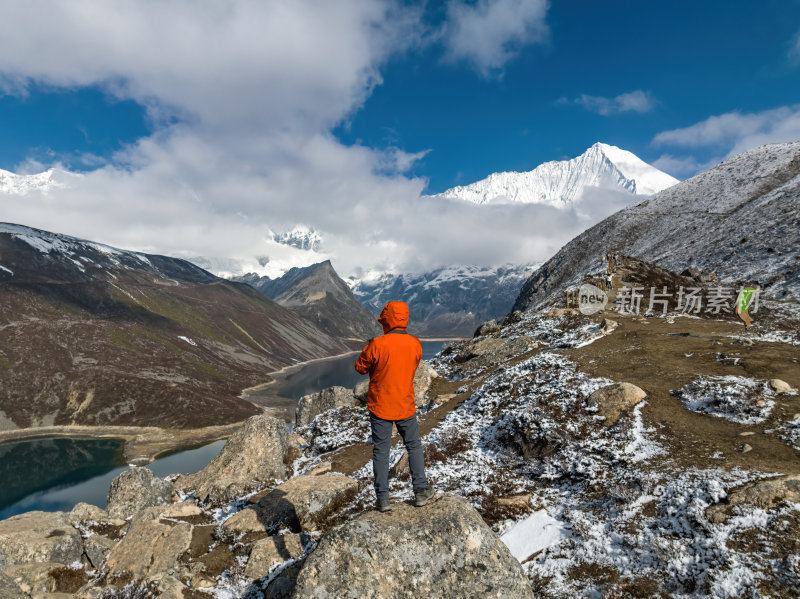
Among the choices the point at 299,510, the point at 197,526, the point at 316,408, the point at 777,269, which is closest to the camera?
the point at 299,510

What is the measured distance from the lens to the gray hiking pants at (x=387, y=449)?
9.09 metres

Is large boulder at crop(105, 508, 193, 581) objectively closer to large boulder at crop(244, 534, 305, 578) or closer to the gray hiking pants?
large boulder at crop(244, 534, 305, 578)

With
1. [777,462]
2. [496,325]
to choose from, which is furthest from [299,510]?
[496,325]

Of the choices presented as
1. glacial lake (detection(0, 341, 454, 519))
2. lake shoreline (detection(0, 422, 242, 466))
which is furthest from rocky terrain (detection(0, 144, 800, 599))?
lake shoreline (detection(0, 422, 242, 466))

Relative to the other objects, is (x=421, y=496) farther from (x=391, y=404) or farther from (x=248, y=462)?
(x=248, y=462)

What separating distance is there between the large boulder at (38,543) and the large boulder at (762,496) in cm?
2086

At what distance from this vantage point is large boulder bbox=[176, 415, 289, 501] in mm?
19078

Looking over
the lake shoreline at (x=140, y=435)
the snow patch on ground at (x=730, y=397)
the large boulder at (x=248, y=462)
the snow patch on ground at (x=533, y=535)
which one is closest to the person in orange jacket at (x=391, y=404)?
the snow patch on ground at (x=533, y=535)

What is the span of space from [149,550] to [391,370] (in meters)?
10.1

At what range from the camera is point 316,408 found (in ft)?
114

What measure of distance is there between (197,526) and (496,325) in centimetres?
3645

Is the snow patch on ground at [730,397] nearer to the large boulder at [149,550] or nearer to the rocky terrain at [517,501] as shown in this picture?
the rocky terrain at [517,501]

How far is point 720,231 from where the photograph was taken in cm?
7631

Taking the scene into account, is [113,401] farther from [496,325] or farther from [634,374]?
[634,374]
